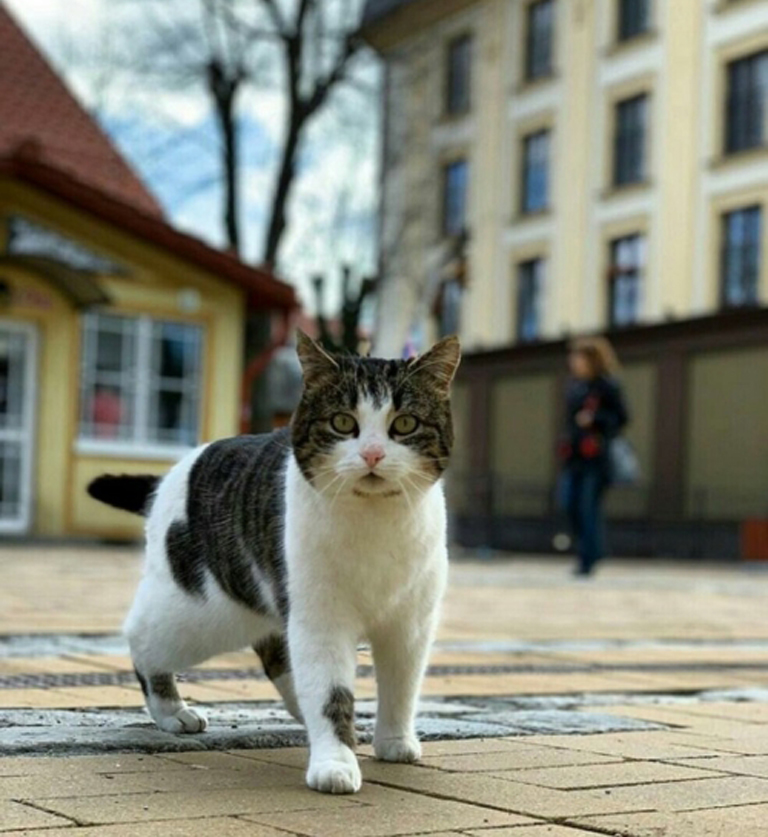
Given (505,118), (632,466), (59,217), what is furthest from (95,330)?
Result: (505,118)

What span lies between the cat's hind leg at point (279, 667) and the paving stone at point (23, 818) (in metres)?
1.28

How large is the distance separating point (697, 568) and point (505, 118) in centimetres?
1282

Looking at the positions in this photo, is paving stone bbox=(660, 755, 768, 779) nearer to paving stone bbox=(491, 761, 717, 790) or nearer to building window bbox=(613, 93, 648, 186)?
paving stone bbox=(491, 761, 717, 790)

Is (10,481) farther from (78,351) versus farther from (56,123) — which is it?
(56,123)

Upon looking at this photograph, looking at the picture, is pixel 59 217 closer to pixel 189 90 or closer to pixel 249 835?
pixel 189 90

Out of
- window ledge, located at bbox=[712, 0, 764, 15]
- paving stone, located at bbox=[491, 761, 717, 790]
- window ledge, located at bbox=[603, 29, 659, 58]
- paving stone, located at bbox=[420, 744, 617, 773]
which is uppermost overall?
window ledge, located at bbox=[712, 0, 764, 15]

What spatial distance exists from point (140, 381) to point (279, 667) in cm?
1493

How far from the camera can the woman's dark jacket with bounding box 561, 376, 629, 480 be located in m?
13.2

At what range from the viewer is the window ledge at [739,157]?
25656mm

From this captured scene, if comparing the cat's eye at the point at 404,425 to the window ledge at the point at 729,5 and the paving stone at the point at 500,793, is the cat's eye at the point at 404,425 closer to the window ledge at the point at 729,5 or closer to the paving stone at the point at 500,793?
the paving stone at the point at 500,793

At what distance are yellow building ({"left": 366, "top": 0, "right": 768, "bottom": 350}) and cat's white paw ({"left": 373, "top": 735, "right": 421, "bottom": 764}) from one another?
71.8ft

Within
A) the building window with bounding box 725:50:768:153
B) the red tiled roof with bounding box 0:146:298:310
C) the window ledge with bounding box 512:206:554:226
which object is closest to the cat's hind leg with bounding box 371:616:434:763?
the red tiled roof with bounding box 0:146:298:310

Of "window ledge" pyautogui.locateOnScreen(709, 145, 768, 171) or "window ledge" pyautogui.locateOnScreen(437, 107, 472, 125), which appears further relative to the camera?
"window ledge" pyautogui.locateOnScreen(437, 107, 472, 125)

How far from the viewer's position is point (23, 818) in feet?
9.55
